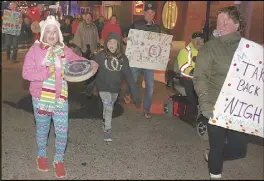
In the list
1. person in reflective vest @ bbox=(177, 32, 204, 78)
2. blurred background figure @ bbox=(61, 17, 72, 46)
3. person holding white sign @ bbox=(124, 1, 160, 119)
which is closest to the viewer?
person in reflective vest @ bbox=(177, 32, 204, 78)

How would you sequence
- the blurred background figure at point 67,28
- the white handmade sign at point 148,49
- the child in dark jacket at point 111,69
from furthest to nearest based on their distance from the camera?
1. the blurred background figure at point 67,28
2. the white handmade sign at point 148,49
3. the child in dark jacket at point 111,69

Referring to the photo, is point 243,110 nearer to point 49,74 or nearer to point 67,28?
point 49,74

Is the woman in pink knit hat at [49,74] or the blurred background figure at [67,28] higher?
the woman in pink knit hat at [49,74]

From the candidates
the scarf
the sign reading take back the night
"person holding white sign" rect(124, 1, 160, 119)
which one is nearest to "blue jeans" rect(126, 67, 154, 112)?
"person holding white sign" rect(124, 1, 160, 119)

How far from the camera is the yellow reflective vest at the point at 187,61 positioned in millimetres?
6551

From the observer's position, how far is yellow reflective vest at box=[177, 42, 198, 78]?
655cm

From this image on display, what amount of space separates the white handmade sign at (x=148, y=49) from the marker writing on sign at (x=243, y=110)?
360 cm

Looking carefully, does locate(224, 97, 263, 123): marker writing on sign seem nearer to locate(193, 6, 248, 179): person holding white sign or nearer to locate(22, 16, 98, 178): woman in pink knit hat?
locate(193, 6, 248, 179): person holding white sign

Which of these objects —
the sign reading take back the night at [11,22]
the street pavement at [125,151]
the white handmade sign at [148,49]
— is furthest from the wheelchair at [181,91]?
the sign reading take back the night at [11,22]

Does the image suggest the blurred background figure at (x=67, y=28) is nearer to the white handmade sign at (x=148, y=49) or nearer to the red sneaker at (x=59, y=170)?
the white handmade sign at (x=148, y=49)

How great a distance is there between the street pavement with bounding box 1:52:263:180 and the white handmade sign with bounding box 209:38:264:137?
1.08 m

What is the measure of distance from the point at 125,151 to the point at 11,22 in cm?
909

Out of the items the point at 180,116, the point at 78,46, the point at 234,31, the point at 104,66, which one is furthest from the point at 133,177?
the point at 78,46

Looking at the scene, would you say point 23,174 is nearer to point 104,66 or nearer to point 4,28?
point 104,66
